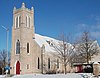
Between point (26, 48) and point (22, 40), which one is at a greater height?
point (22, 40)

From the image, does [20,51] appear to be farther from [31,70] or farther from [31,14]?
[31,14]

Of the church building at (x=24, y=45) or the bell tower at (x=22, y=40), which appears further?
the church building at (x=24, y=45)

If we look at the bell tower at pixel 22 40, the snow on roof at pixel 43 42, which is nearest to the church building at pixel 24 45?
the bell tower at pixel 22 40

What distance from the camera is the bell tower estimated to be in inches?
1831

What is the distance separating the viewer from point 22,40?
47.1 metres

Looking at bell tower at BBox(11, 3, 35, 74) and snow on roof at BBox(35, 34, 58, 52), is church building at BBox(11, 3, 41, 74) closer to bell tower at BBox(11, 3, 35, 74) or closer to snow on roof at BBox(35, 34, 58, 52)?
bell tower at BBox(11, 3, 35, 74)

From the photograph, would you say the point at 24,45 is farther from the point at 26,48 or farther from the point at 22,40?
the point at 22,40

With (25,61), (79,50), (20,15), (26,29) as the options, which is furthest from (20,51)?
(79,50)

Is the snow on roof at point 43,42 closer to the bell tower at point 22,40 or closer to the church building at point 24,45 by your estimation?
the church building at point 24,45

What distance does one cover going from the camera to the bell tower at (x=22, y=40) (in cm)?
4650

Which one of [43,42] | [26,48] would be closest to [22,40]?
[26,48]

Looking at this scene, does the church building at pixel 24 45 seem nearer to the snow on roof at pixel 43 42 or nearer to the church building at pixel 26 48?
the church building at pixel 26 48

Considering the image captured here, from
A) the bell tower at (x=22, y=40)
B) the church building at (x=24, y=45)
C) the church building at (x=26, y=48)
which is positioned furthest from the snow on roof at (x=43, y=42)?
the bell tower at (x=22, y=40)

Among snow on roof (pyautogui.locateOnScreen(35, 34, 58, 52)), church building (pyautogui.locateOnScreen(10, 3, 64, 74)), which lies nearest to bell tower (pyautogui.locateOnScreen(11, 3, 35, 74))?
church building (pyautogui.locateOnScreen(10, 3, 64, 74))
